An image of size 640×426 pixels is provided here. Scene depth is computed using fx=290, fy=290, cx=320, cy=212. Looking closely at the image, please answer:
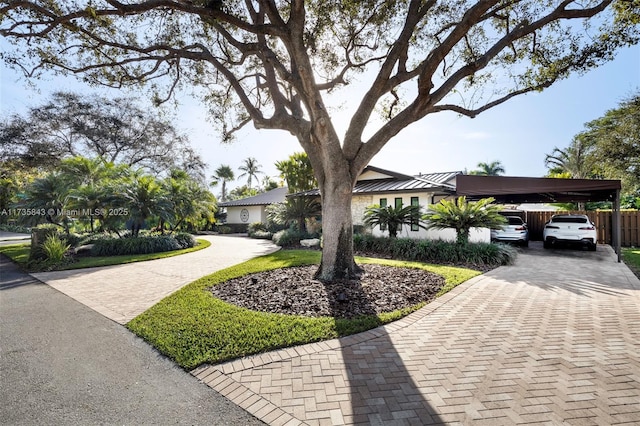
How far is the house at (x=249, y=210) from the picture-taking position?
26500 mm

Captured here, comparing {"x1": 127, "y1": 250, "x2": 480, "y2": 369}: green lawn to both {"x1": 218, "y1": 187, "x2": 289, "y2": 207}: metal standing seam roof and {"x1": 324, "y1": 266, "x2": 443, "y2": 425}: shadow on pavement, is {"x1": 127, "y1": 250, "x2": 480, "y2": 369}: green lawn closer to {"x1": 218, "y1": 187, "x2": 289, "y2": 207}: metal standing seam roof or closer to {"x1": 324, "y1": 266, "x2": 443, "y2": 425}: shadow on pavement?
{"x1": 324, "y1": 266, "x2": 443, "y2": 425}: shadow on pavement

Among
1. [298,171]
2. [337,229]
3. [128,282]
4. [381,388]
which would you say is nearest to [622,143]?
[337,229]

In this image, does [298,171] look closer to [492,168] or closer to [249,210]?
[249,210]

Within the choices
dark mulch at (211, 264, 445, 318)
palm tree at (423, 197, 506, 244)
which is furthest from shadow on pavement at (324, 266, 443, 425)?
palm tree at (423, 197, 506, 244)

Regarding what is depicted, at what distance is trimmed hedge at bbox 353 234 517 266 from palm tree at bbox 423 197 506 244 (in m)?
0.50

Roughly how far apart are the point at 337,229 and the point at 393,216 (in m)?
6.05

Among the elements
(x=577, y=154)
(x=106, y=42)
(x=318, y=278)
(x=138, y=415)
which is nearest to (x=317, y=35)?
(x=106, y=42)

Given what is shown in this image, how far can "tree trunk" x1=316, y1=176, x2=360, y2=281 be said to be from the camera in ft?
23.0

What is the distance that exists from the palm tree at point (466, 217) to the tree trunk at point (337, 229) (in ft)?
17.0

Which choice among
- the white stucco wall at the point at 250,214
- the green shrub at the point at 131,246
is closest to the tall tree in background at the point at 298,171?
the white stucco wall at the point at 250,214

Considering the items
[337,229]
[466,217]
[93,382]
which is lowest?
[93,382]

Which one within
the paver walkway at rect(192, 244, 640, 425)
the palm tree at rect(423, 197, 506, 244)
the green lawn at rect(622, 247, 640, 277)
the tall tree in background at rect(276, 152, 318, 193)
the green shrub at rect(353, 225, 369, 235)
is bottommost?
the paver walkway at rect(192, 244, 640, 425)

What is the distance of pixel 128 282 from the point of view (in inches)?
304

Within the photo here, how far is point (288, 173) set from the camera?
22.5 meters
